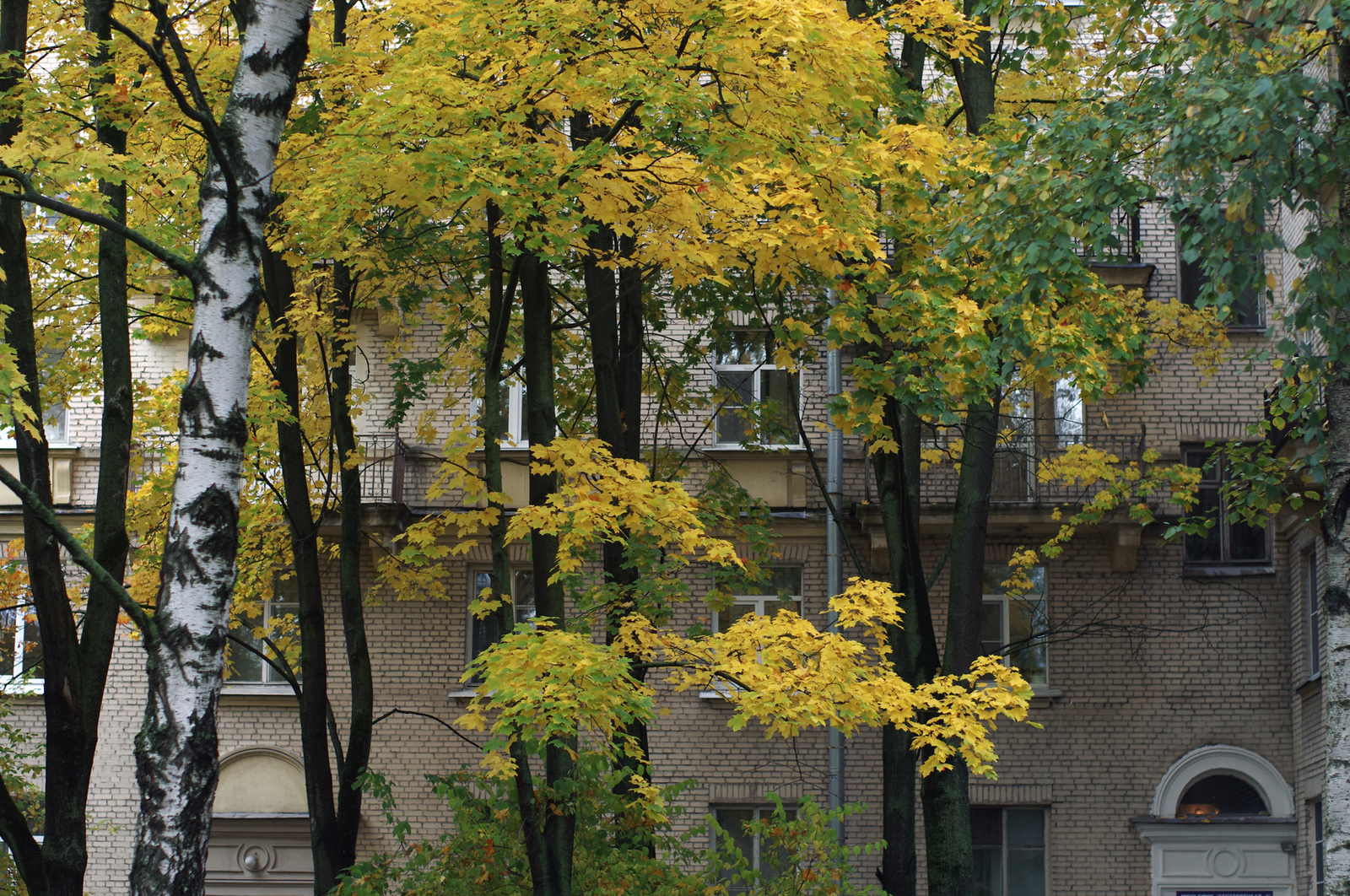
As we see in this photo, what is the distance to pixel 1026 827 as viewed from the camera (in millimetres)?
16531

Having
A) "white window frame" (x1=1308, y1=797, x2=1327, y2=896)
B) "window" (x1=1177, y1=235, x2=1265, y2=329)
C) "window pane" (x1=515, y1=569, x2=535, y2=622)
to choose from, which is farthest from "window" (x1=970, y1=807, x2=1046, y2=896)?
"window" (x1=1177, y1=235, x2=1265, y2=329)

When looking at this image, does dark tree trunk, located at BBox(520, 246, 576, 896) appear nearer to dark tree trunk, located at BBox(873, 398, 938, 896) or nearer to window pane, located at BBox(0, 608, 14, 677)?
dark tree trunk, located at BBox(873, 398, 938, 896)

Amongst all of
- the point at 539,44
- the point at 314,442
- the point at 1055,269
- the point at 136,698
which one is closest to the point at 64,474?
the point at 136,698

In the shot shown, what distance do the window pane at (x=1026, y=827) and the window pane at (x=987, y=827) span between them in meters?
0.12

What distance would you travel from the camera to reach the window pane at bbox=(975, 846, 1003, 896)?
53.8 feet

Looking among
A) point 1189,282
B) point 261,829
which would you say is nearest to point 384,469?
point 261,829

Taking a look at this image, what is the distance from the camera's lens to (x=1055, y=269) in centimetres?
989

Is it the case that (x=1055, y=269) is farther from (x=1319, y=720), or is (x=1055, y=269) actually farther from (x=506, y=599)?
(x=1319, y=720)

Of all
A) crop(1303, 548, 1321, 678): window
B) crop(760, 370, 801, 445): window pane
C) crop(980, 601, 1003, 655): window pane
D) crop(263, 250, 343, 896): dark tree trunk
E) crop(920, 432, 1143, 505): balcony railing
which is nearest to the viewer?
crop(263, 250, 343, 896): dark tree trunk

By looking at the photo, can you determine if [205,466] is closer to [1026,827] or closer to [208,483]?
[208,483]

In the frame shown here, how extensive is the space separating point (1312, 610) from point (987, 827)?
188 inches

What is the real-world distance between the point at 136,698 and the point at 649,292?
873 cm

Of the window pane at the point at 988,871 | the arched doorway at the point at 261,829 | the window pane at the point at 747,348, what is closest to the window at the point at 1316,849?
the window pane at the point at 988,871

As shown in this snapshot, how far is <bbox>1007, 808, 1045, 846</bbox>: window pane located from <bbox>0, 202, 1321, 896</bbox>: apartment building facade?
27 mm
